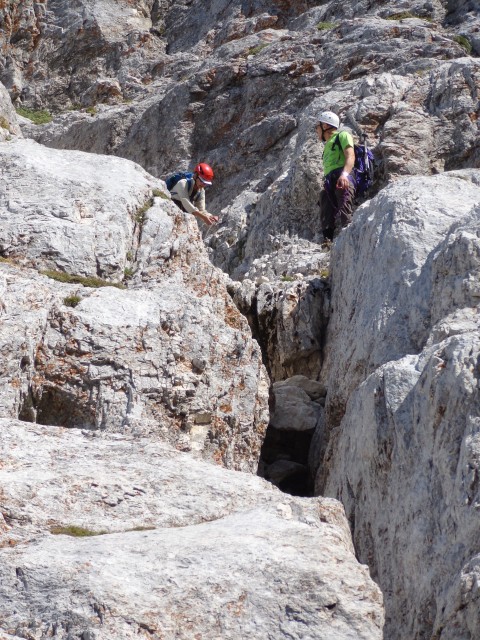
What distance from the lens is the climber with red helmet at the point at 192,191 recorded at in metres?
21.5

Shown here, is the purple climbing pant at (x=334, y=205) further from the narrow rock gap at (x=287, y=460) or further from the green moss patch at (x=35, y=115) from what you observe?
the green moss patch at (x=35, y=115)

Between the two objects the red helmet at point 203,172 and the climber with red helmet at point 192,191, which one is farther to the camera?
the climber with red helmet at point 192,191

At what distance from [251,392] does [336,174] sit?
984cm

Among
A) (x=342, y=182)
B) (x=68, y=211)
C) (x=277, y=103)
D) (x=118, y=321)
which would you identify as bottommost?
(x=118, y=321)

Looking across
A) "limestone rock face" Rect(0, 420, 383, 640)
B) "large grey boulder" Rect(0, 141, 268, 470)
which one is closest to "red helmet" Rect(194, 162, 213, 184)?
"large grey boulder" Rect(0, 141, 268, 470)

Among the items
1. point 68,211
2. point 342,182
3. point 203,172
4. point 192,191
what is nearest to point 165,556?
point 68,211

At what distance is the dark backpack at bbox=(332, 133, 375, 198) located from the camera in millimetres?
24000

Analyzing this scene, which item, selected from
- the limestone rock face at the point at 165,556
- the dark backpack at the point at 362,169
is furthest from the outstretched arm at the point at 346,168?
the limestone rock face at the point at 165,556

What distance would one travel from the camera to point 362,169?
23984mm

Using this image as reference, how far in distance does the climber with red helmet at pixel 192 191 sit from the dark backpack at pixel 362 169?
4083 mm

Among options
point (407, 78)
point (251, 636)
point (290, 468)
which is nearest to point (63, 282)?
point (290, 468)

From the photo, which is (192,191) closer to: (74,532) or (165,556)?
(74,532)

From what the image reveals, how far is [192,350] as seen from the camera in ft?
47.0

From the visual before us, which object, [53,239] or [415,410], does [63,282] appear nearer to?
[53,239]
